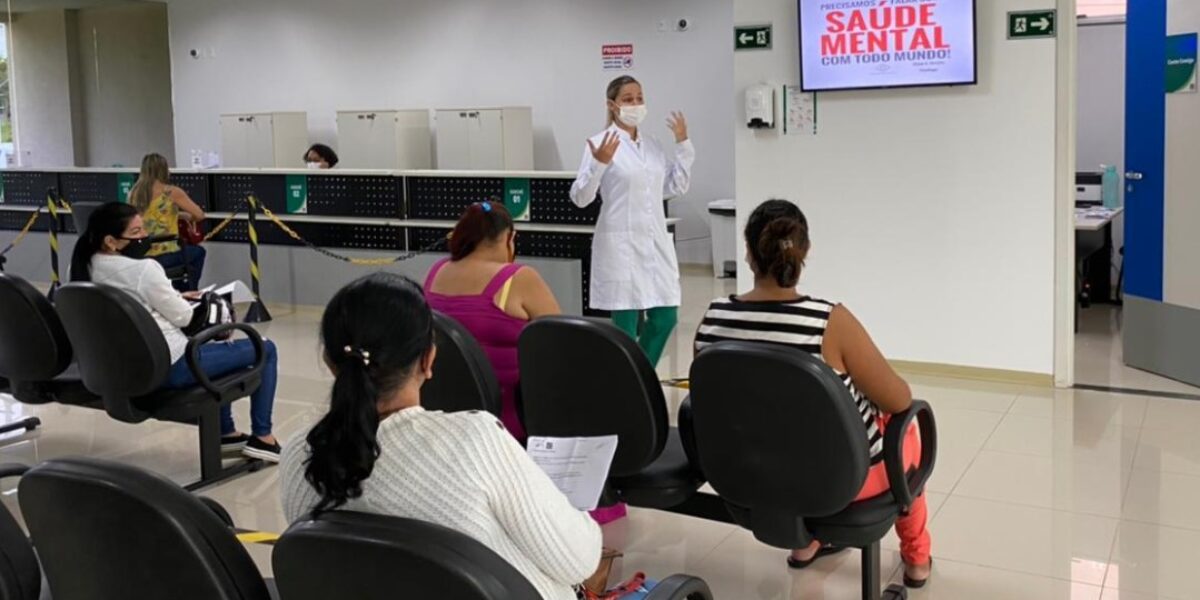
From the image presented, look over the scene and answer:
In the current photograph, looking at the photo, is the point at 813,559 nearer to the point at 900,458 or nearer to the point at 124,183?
the point at 900,458

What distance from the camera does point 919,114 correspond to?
594cm

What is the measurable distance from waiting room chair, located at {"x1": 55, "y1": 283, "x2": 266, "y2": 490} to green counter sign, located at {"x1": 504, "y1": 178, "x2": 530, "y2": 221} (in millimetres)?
3427

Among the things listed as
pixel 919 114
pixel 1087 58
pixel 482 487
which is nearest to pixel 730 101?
pixel 1087 58

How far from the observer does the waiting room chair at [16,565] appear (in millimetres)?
2127

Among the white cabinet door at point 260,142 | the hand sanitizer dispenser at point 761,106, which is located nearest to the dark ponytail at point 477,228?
the hand sanitizer dispenser at point 761,106

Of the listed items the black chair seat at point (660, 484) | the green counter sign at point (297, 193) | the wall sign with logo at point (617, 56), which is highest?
the wall sign with logo at point (617, 56)

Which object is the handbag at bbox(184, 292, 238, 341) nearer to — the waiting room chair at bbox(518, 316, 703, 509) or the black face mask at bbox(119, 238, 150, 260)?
the black face mask at bbox(119, 238, 150, 260)

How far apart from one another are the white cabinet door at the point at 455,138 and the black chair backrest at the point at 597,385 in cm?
833

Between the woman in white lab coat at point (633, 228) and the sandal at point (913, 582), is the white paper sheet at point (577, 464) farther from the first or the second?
the woman in white lab coat at point (633, 228)

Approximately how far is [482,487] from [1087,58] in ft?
26.0

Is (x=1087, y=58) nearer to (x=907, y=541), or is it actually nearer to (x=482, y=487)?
(x=907, y=541)

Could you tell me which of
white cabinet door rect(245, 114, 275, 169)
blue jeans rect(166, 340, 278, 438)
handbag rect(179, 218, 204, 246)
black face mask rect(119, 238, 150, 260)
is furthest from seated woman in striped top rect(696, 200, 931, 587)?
white cabinet door rect(245, 114, 275, 169)

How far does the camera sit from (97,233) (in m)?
4.29

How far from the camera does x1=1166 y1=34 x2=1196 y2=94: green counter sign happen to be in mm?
5488
